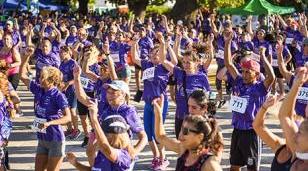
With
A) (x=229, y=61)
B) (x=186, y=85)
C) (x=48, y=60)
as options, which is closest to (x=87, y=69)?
(x=186, y=85)

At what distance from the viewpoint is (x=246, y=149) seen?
24.3 ft

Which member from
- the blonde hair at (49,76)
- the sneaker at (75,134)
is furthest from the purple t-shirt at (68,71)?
the blonde hair at (49,76)

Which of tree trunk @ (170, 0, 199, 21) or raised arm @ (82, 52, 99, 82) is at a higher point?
raised arm @ (82, 52, 99, 82)

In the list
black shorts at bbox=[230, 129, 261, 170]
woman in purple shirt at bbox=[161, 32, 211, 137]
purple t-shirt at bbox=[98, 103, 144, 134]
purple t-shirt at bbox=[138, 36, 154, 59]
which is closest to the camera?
purple t-shirt at bbox=[98, 103, 144, 134]

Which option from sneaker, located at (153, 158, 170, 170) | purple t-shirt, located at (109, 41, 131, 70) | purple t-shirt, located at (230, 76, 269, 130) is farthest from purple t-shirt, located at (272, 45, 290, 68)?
purple t-shirt, located at (230, 76, 269, 130)

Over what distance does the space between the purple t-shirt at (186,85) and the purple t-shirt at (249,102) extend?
0.99m

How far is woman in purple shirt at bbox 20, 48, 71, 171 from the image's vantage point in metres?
7.07

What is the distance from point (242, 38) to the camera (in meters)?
16.0

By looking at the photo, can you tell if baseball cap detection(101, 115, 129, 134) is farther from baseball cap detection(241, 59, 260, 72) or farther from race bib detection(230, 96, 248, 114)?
race bib detection(230, 96, 248, 114)

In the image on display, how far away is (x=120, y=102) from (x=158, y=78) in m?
3.36

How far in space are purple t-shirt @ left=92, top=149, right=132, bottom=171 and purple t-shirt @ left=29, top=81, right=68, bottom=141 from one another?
2279mm

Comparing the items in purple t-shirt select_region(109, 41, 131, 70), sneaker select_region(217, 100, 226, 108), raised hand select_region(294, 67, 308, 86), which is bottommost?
sneaker select_region(217, 100, 226, 108)

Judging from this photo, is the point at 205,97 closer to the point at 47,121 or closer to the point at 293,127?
the point at 293,127

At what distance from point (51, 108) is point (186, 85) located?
2040 mm
